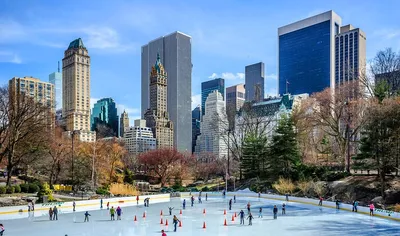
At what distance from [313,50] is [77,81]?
124392 mm

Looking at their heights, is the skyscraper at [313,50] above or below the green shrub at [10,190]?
above

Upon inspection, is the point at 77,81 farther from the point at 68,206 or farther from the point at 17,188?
the point at 68,206

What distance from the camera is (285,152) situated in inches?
2047

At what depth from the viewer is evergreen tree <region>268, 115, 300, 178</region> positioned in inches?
2044

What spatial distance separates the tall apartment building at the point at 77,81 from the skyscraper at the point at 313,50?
348 feet

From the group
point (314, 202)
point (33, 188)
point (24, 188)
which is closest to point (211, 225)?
point (314, 202)

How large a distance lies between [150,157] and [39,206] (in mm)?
34499

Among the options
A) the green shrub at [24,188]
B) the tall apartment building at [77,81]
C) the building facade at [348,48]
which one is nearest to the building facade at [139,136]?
the tall apartment building at [77,81]

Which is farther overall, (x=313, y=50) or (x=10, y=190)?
(x=313, y=50)

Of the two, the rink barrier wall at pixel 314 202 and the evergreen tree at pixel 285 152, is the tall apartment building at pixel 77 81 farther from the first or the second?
the evergreen tree at pixel 285 152

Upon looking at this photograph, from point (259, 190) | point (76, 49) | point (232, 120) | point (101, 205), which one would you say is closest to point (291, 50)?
point (76, 49)

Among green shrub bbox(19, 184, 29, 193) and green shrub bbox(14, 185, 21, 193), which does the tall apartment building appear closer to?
green shrub bbox(19, 184, 29, 193)

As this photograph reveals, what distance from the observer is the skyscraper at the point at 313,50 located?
7328 inches

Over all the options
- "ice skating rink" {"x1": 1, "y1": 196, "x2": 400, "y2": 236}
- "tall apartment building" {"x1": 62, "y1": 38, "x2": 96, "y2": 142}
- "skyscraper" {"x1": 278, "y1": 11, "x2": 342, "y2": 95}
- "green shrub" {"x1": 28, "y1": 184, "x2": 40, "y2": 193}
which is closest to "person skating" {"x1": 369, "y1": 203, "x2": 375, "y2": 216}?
"ice skating rink" {"x1": 1, "y1": 196, "x2": 400, "y2": 236}
